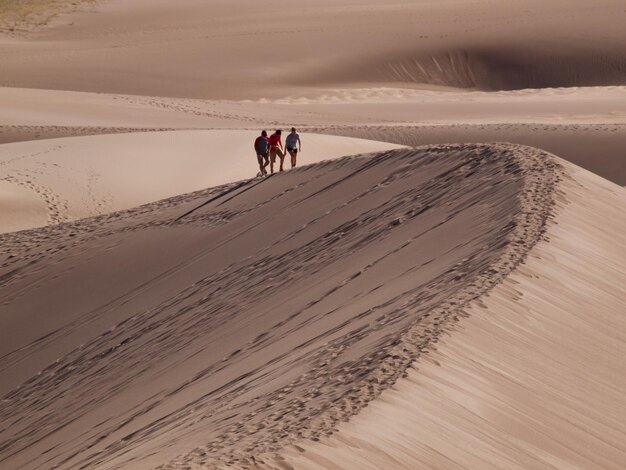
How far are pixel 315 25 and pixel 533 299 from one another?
3802 centimetres

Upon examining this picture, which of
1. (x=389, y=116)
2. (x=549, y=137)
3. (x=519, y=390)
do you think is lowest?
(x=519, y=390)

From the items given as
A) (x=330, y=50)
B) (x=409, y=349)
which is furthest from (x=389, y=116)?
(x=409, y=349)

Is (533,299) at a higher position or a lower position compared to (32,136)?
lower

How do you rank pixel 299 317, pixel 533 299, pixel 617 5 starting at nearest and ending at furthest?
pixel 533 299, pixel 299 317, pixel 617 5

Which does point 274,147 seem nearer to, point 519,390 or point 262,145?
point 262,145

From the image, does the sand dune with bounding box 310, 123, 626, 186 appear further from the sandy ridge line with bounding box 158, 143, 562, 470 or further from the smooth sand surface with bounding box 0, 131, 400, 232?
the sandy ridge line with bounding box 158, 143, 562, 470

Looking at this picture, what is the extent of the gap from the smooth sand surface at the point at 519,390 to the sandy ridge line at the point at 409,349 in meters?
0.07

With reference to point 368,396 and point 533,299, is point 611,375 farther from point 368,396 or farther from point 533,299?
point 368,396

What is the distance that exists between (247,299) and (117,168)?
10055mm

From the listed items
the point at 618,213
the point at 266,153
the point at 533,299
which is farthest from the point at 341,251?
the point at 266,153

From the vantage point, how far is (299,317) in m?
9.08

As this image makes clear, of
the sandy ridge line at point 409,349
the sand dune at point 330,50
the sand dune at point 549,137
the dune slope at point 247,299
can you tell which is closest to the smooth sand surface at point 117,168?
the dune slope at point 247,299

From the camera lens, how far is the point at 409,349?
639 cm

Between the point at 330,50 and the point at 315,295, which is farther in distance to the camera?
the point at 330,50
